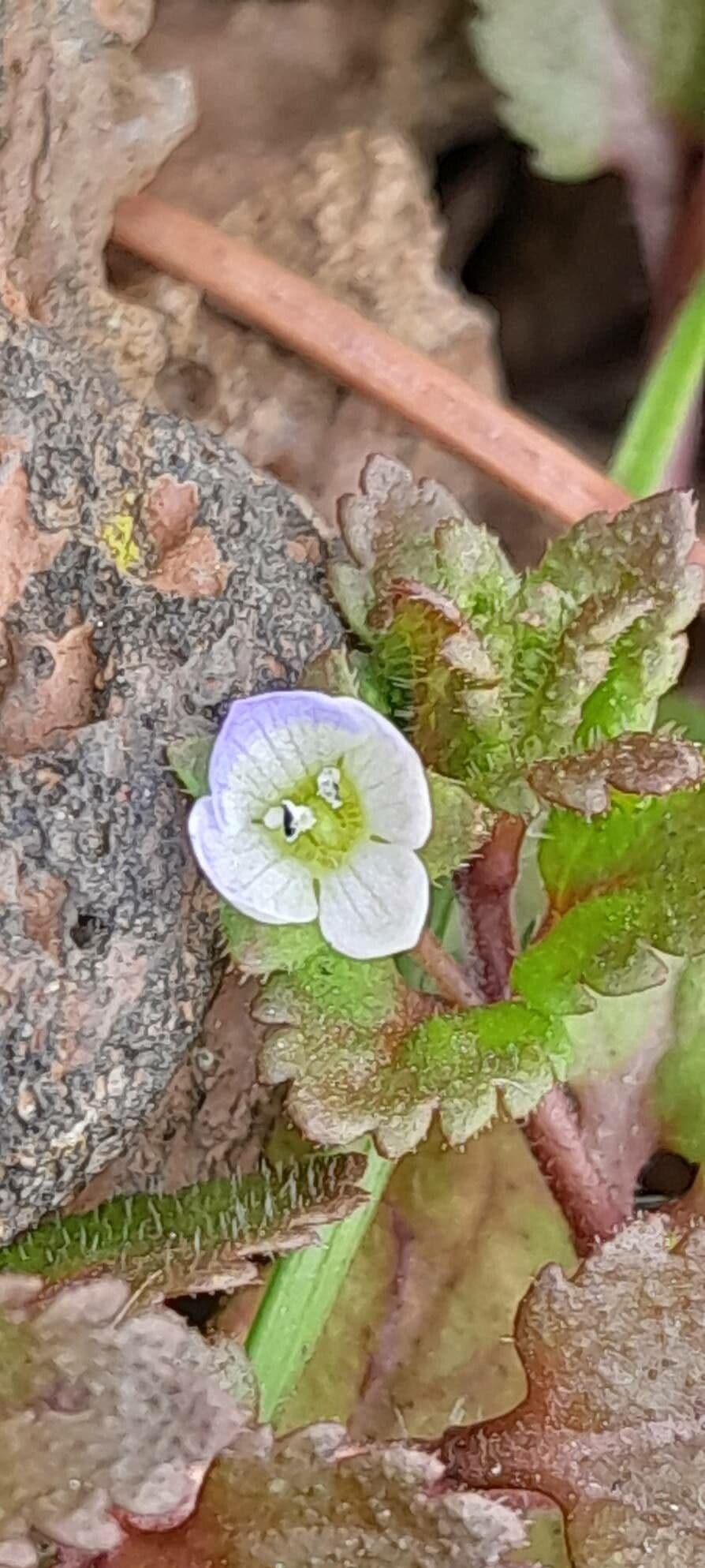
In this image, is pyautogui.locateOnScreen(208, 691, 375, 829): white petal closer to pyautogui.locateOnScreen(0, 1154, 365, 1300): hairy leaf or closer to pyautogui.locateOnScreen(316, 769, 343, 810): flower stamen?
pyautogui.locateOnScreen(316, 769, 343, 810): flower stamen

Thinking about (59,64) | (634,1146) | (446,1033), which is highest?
(59,64)

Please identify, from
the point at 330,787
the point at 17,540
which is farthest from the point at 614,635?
the point at 17,540

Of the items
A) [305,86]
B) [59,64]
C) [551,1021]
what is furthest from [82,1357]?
[305,86]

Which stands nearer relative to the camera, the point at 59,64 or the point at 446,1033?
the point at 446,1033

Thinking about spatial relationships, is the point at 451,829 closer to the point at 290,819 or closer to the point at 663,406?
the point at 290,819

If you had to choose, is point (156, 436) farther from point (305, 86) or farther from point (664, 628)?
point (305, 86)
